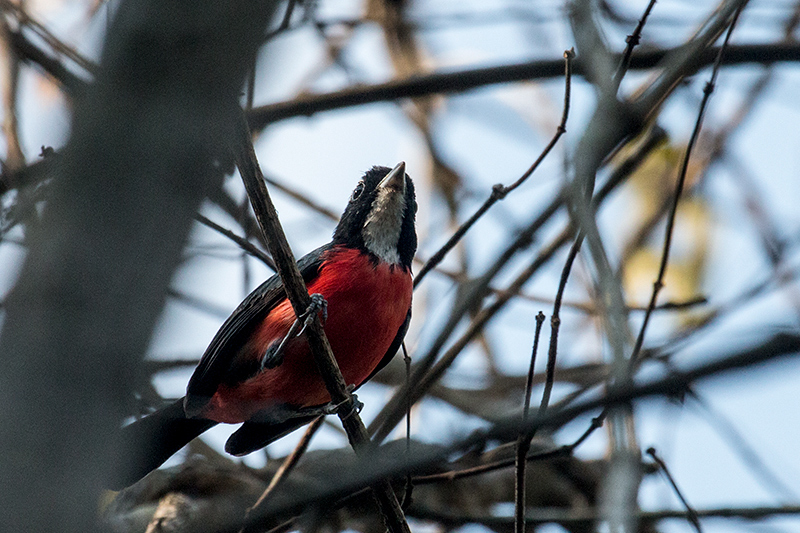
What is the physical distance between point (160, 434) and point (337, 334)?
128 cm

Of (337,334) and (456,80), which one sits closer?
(337,334)

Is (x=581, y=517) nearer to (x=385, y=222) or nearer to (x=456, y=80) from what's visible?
(x=385, y=222)

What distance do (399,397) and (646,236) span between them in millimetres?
3726

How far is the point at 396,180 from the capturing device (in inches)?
179

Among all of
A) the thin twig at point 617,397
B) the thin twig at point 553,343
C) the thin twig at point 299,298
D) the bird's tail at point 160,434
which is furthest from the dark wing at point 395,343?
A: the thin twig at point 617,397

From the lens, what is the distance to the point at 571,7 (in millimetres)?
4129

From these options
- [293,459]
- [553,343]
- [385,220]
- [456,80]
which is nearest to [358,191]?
[385,220]

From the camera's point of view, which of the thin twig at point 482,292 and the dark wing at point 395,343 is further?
the dark wing at point 395,343

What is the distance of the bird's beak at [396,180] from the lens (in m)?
4.52

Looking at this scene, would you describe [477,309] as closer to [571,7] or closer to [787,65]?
[571,7]

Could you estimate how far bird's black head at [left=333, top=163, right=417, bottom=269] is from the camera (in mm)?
4496

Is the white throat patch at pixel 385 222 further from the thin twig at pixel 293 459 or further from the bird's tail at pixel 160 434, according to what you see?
the bird's tail at pixel 160 434

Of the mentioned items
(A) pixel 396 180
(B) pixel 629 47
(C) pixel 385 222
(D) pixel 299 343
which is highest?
(A) pixel 396 180

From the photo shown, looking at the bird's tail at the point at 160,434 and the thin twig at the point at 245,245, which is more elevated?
the thin twig at the point at 245,245
